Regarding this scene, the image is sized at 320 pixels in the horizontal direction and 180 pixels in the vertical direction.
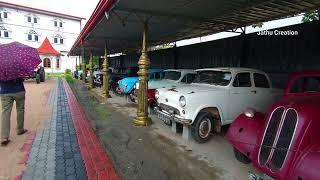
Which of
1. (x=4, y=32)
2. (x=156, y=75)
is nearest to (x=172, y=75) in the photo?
(x=156, y=75)

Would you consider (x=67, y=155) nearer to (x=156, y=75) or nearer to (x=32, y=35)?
(x=156, y=75)

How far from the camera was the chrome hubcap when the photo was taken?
6.37m

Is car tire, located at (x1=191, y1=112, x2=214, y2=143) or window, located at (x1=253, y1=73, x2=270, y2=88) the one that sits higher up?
window, located at (x1=253, y1=73, x2=270, y2=88)

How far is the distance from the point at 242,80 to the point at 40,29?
54535mm

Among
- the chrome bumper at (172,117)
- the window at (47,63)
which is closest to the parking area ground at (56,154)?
the chrome bumper at (172,117)

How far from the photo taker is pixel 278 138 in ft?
11.5

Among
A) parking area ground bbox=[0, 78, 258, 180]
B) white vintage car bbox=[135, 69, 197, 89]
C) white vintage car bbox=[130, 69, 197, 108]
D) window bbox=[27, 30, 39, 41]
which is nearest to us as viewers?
parking area ground bbox=[0, 78, 258, 180]

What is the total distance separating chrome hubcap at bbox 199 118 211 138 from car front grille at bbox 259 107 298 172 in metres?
2.67

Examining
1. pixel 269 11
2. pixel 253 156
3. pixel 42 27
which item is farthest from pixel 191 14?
pixel 42 27

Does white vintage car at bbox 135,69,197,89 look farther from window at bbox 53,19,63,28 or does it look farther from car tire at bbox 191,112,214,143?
window at bbox 53,19,63,28

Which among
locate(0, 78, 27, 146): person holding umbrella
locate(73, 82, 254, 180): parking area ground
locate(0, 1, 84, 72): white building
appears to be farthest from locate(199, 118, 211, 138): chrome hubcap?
locate(0, 1, 84, 72): white building

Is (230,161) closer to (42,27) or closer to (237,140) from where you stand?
(237,140)

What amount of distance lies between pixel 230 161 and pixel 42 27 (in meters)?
56.4

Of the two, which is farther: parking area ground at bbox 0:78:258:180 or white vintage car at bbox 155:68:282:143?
white vintage car at bbox 155:68:282:143
